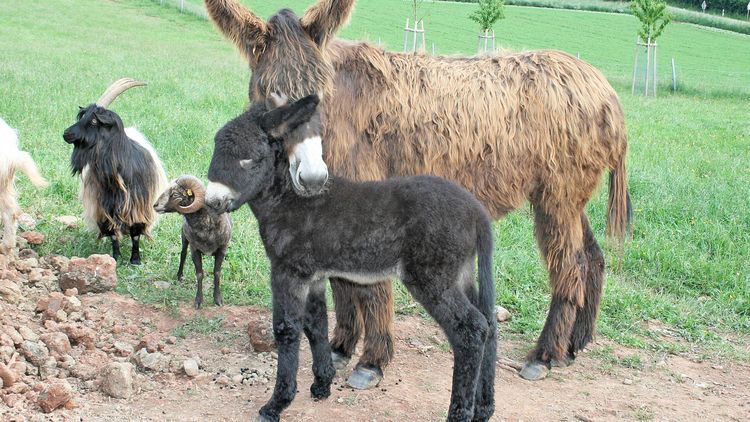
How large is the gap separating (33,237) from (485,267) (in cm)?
433

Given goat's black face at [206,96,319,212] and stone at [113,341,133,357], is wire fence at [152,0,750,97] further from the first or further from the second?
goat's black face at [206,96,319,212]

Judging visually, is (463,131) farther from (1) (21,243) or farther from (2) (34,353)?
(1) (21,243)

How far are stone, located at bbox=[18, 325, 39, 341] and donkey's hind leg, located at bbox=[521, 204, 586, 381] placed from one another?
3.16m

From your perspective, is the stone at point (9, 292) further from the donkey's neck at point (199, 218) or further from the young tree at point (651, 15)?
the young tree at point (651, 15)

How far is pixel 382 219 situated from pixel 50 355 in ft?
7.31

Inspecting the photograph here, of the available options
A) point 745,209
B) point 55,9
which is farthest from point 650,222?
point 55,9

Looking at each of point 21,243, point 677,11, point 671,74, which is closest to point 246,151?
point 21,243

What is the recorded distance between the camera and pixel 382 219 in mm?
4148

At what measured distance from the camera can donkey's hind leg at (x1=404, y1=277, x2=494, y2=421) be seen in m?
4.08

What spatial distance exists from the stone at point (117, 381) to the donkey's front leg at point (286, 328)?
2.69ft

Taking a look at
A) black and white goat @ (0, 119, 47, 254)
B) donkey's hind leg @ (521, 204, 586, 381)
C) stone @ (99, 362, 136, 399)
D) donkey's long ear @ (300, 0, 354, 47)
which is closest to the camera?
stone @ (99, 362, 136, 399)

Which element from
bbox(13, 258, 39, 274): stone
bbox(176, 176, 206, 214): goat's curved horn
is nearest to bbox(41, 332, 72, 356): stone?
bbox(176, 176, 206, 214): goat's curved horn

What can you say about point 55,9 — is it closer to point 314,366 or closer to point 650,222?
point 650,222

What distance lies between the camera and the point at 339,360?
529 centimetres
